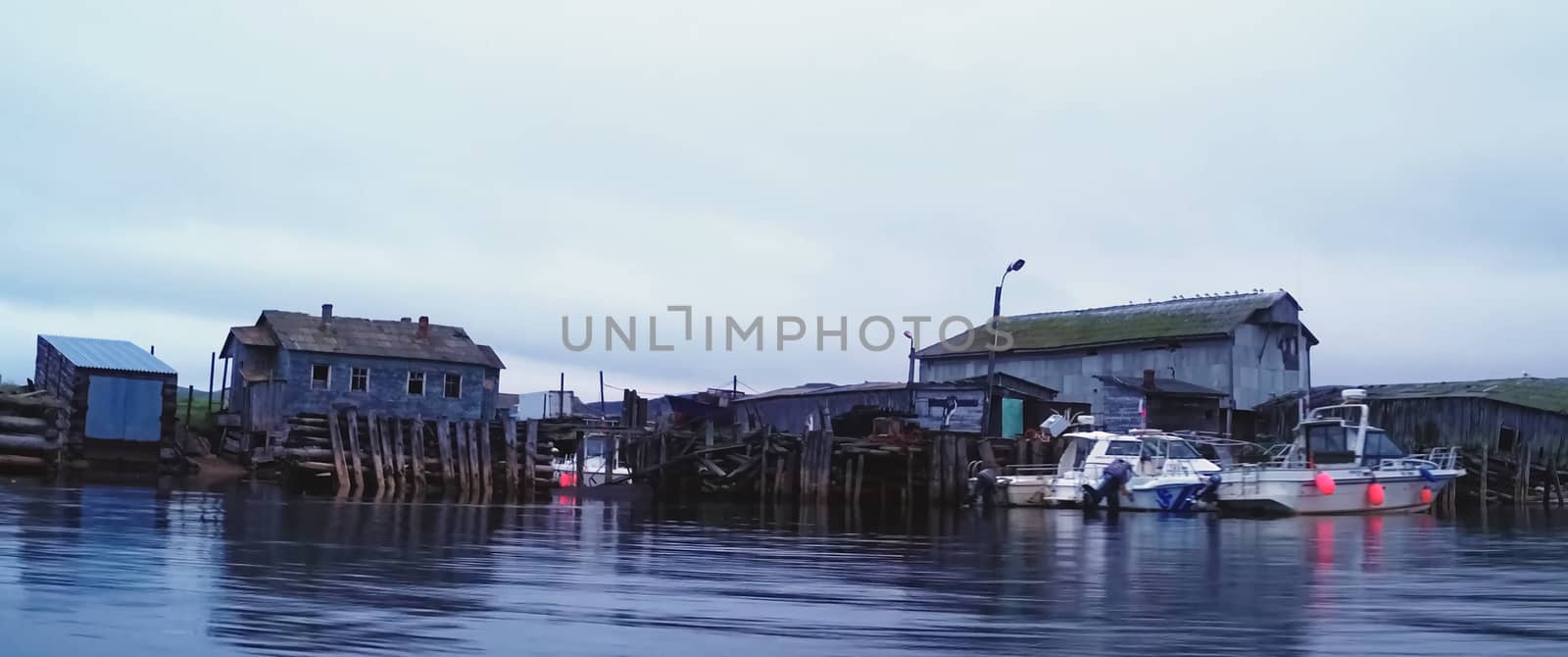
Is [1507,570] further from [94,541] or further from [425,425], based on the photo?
[425,425]

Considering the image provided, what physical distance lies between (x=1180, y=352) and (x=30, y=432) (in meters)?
41.1

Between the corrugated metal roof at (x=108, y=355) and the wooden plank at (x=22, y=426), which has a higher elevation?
the corrugated metal roof at (x=108, y=355)

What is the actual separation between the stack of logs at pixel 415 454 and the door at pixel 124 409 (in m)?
8.13

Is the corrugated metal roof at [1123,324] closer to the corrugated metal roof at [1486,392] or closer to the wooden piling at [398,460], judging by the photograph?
the corrugated metal roof at [1486,392]

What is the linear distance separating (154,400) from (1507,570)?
129ft

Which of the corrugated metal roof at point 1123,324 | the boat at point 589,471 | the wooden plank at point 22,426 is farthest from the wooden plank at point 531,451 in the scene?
the corrugated metal roof at point 1123,324

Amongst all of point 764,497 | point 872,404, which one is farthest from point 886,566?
point 872,404

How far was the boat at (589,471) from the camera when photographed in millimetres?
47109

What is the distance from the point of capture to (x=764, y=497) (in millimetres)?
38812

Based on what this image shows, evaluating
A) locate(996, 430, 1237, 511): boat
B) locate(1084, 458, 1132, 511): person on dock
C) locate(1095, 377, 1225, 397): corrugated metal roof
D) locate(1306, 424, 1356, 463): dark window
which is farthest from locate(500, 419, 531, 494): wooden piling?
locate(1095, 377, 1225, 397): corrugated metal roof

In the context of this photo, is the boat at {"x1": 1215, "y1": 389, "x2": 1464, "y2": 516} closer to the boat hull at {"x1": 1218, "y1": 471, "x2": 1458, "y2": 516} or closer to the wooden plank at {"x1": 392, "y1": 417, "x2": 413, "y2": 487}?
the boat hull at {"x1": 1218, "y1": 471, "x2": 1458, "y2": 516}

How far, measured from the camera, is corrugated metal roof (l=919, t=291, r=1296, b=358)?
186 ft

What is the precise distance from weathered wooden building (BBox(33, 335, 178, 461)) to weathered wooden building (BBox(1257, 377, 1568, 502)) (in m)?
38.5

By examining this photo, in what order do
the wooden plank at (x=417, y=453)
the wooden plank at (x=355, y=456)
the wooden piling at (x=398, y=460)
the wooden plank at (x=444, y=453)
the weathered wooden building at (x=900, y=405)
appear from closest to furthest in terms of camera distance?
the wooden plank at (x=355, y=456) < the wooden piling at (x=398, y=460) < the wooden plank at (x=417, y=453) < the wooden plank at (x=444, y=453) < the weathered wooden building at (x=900, y=405)
